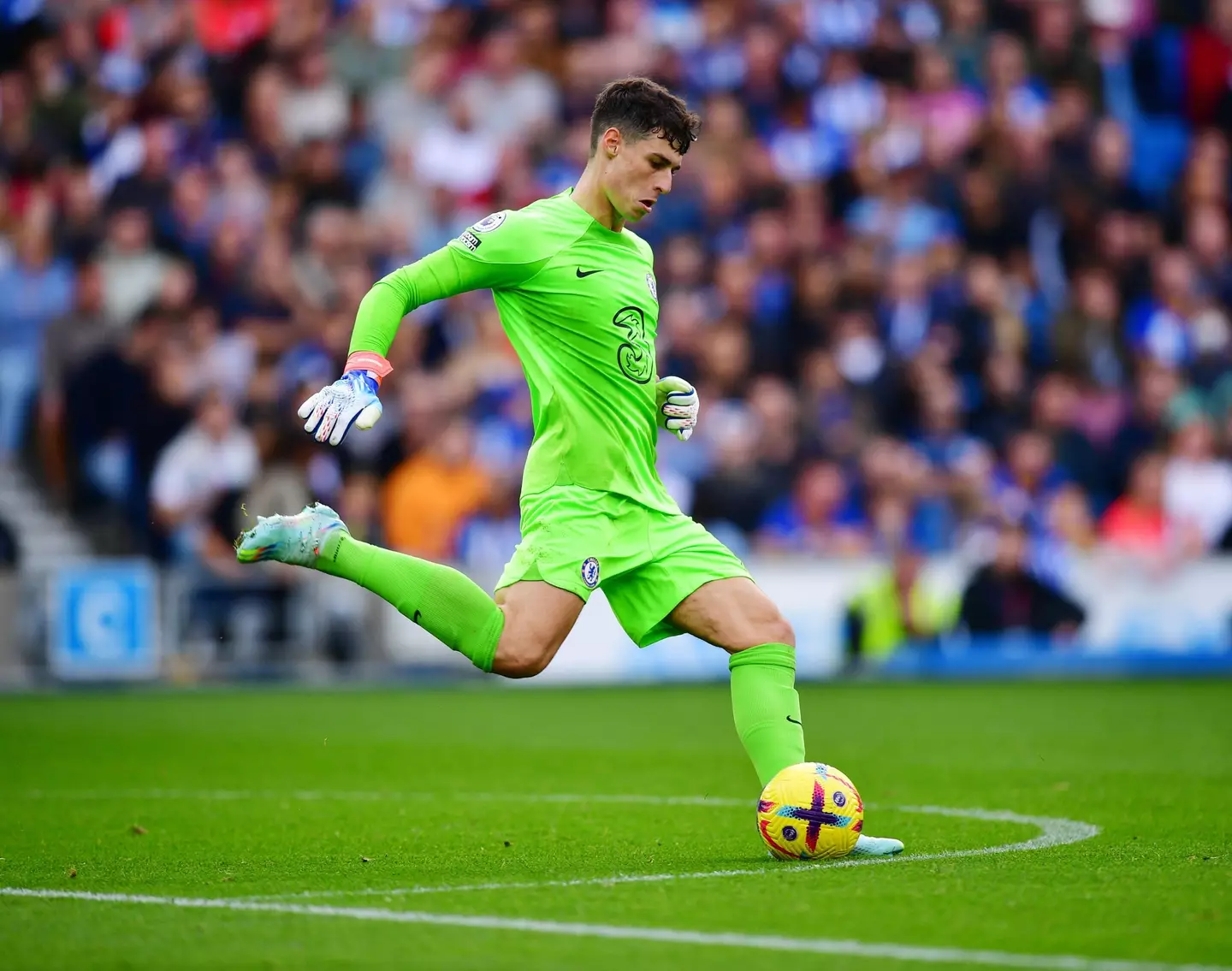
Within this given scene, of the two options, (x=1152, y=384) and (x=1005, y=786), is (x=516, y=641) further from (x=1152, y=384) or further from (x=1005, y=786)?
(x=1152, y=384)

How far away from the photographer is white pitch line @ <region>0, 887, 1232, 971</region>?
14.8 ft

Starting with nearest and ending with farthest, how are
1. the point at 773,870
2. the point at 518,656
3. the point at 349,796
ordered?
1. the point at 773,870
2. the point at 518,656
3. the point at 349,796

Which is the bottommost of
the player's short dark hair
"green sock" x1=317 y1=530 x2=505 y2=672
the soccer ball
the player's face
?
the soccer ball

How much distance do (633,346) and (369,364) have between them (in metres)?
1.05

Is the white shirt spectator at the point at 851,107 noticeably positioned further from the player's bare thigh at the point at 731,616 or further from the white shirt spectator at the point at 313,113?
the player's bare thigh at the point at 731,616

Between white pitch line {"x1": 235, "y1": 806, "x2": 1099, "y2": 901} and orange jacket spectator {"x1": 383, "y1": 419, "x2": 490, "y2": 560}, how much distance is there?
10.3m

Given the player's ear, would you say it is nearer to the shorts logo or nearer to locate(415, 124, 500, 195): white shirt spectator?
the shorts logo

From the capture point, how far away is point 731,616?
22.5 ft

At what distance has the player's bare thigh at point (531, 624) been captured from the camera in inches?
262

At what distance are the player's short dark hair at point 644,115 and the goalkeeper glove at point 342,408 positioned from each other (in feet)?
4.21

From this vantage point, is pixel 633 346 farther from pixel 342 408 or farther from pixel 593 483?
pixel 342 408

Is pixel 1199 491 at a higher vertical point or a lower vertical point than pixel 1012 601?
higher

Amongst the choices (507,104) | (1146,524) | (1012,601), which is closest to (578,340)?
(1012,601)

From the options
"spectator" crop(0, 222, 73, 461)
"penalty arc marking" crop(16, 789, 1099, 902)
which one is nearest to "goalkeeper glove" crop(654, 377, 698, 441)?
"penalty arc marking" crop(16, 789, 1099, 902)
